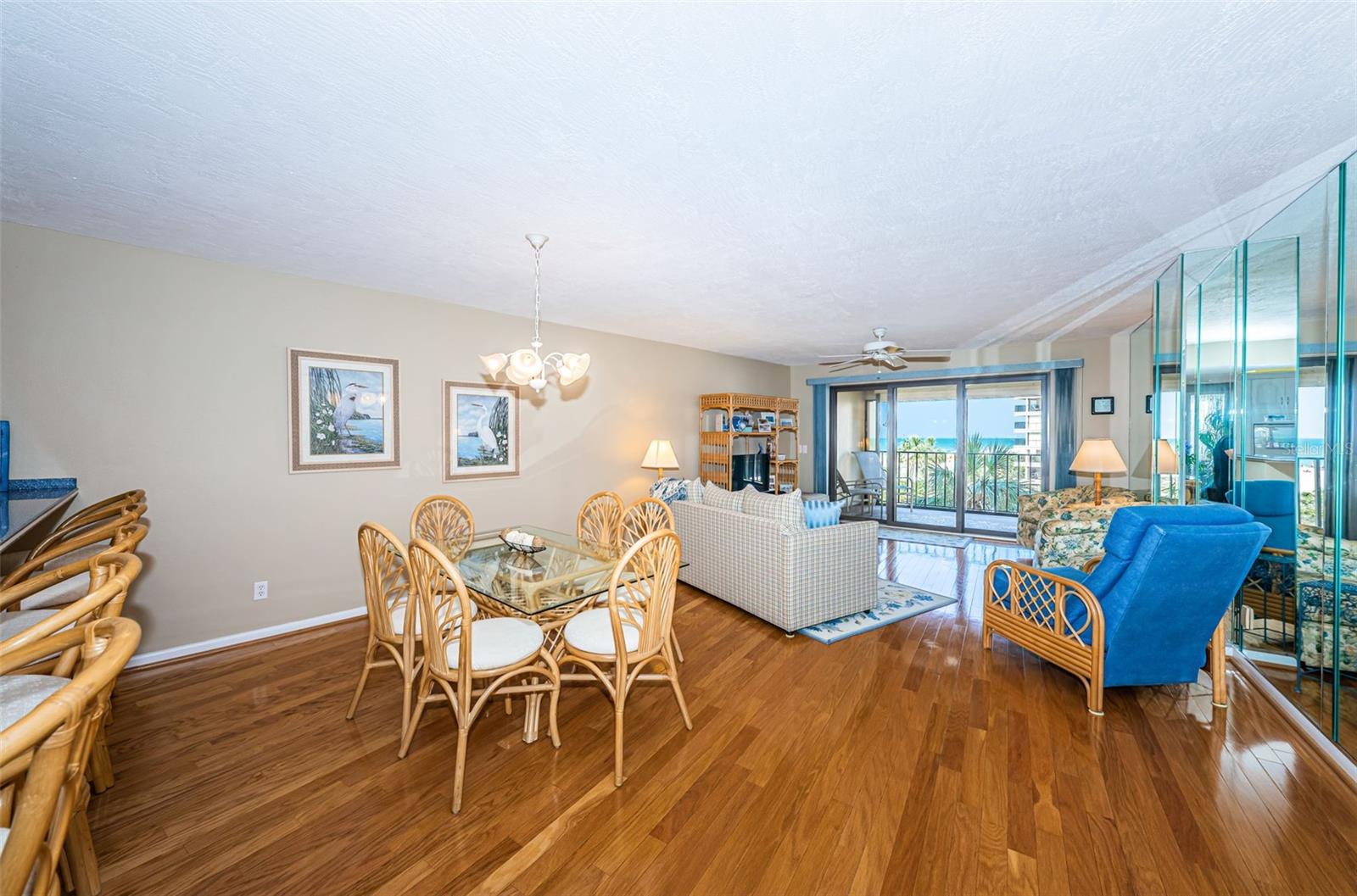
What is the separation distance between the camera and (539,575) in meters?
2.48

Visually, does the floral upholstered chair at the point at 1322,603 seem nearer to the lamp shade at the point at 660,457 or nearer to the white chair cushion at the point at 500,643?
the white chair cushion at the point at 500,643

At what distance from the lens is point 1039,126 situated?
179cm

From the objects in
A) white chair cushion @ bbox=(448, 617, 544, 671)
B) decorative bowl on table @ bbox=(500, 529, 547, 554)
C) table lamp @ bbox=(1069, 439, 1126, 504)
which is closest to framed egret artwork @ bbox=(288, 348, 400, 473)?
decorative bowl on table @ bbox=(500, 529, 547, 554)

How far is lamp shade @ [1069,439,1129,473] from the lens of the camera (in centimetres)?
440

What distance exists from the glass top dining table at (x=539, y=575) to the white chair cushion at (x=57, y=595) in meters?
1.39

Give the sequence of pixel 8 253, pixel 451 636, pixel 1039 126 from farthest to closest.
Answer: pixel 8 253 < pixel 451 636 < pixel 1039 126

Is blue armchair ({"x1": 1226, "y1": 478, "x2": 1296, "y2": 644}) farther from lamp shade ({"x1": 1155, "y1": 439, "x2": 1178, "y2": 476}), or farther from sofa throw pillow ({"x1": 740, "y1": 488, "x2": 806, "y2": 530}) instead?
sofa throw pillow ({"x1": 740, "y1": 488, "x2": 806, "y2": 530})

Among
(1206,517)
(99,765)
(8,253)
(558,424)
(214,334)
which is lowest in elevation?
(99,765)

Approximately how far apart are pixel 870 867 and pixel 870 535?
2.39 meters

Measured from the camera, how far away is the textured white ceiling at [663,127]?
1.36 m

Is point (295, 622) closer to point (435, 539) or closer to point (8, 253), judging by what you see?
point (435, 539)

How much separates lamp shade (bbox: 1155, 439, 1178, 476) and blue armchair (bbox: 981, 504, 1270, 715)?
1774mm

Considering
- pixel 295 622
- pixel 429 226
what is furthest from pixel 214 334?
pixel 295 622

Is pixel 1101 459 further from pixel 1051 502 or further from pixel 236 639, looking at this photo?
pixel 236 639
